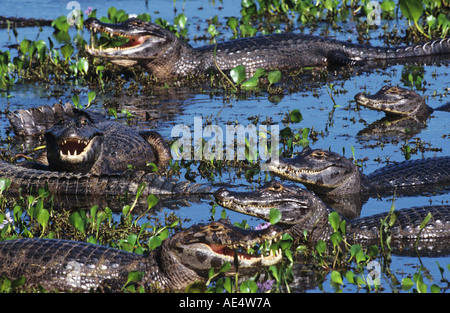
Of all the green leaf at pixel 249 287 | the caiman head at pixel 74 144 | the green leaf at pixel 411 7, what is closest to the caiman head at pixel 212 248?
the green leaf at pixel 249 287

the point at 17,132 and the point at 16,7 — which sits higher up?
the point at 16,7

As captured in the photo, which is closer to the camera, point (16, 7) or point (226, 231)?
point (226, 231)

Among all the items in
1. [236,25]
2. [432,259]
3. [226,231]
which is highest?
[236,25]

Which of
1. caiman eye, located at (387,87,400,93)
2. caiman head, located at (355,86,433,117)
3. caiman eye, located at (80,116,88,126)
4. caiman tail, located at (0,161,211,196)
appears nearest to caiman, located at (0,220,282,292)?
caiman tail, located at (0,161,211,196)

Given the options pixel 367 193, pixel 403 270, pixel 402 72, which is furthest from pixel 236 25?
pixel 403 270

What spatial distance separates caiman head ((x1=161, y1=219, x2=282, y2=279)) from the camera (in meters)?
5.17

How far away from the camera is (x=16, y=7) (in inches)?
671

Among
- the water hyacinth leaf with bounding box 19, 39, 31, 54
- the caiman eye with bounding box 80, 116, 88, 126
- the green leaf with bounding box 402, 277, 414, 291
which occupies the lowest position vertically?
the green leaf with bounding box 402, 277, 414, 291

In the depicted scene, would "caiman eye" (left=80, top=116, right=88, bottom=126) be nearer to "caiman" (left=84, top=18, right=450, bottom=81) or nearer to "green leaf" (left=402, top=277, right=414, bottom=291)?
"green leaf" (left=402, top=277, right=414, bottom=291)

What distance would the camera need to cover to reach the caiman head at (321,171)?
23.2ft

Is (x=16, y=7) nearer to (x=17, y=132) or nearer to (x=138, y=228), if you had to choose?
(x=17, y=132)

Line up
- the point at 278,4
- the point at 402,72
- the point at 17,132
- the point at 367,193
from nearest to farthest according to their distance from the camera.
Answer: the point at 367,193 → the point at 17,132 → the point at 402,72 → the point at 278,4

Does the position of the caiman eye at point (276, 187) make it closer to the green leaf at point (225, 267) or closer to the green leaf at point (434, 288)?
the green leaf at point (225, 267)

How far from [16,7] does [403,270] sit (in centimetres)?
1345
